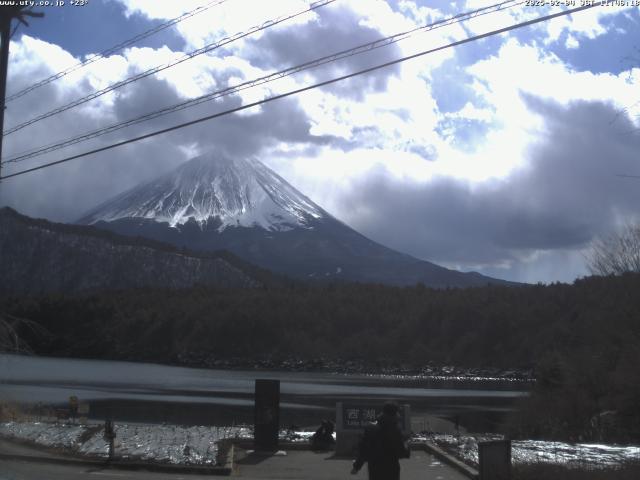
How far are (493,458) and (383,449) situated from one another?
4635mm

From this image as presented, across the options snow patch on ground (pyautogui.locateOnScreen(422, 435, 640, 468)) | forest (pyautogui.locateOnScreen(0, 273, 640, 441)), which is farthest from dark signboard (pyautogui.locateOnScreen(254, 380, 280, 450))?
forest (pyautogui.locateOnScreen(0, 273, 640, 441))

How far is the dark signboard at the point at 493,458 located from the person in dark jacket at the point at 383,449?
423 cm

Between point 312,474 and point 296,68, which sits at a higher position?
point 296,68

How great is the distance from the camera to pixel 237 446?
22188mm

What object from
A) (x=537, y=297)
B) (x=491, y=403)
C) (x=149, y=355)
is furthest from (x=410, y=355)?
(x=491, y=403)

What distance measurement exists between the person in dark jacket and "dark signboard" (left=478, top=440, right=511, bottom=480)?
4.23 m

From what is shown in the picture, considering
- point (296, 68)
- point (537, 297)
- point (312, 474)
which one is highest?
point (537, 297)

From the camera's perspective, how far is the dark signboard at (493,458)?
15.1 metres

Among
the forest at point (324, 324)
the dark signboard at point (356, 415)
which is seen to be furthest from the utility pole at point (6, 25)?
the forest at point (324, 324)

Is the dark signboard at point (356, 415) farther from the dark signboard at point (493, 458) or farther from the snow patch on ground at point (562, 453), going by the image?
the dark signboard at point (493, 458)

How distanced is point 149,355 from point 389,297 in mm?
53268

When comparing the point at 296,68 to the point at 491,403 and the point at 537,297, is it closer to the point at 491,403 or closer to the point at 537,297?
the point at 491,403

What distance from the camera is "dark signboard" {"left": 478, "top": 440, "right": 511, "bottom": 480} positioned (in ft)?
49.6

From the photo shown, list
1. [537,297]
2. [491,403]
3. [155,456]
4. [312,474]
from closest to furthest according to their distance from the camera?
[312,474], [155,456], [491,403], [537,297]
